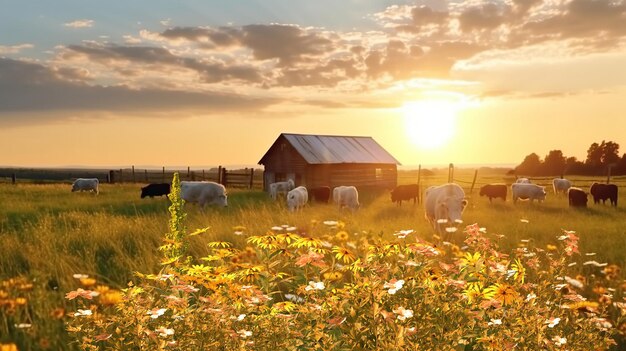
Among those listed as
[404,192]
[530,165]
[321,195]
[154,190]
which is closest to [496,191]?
[404,192]

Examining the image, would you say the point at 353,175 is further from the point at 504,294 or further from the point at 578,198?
the point at 504,294

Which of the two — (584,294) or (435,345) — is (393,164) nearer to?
(584,294)

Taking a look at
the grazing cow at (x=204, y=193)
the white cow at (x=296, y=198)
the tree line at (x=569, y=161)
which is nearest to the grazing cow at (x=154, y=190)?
the grazing cow at (x=204, y=193)

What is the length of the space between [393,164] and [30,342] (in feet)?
133

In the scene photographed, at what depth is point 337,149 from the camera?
138 ft

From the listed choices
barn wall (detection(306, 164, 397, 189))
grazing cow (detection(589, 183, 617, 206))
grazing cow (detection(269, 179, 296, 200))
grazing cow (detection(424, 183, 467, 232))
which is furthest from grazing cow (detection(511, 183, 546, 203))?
grazing cow (detection(424, 183, 467, 232))

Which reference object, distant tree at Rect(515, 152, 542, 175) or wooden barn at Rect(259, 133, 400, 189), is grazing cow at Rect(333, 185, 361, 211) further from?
distant tree at Rect(515, 152, 542, 175)

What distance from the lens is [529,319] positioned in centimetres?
362

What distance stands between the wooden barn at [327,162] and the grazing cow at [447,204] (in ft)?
71.2

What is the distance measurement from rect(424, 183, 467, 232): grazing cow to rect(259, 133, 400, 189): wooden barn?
71.2 ft

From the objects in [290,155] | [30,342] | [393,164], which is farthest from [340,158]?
[30,342]

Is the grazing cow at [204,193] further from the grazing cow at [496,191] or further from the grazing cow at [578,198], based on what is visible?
the grazing cow at [578,198]

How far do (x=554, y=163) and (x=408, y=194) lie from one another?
75.0 meters

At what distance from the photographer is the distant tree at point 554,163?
93250mm
